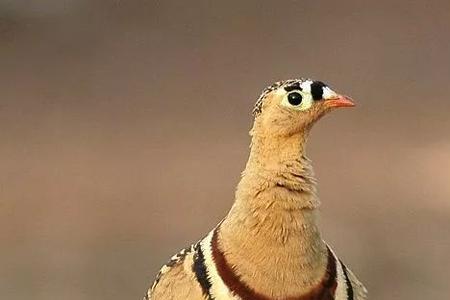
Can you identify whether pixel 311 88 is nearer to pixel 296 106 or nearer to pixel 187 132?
pixel 296 106

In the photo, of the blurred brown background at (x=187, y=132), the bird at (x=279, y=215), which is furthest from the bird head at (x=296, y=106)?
the blurred brown background at (x=187, y=132)

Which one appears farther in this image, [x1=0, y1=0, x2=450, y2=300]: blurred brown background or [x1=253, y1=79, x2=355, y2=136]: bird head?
[x1=0, y1=0, x2=450, y2=300]: blurred brown background

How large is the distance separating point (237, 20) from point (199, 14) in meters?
0.10

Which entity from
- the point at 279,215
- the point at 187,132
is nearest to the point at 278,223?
the point at 279,215

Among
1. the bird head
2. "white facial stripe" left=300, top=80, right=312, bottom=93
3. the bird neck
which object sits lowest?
the bird neck

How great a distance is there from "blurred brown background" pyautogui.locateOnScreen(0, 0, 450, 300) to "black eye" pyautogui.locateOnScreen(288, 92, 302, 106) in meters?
0.93

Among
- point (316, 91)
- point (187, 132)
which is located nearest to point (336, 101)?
point (316, 91)

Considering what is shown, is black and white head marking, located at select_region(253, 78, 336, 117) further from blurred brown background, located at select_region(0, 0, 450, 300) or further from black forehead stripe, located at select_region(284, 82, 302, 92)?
blurred brown background, located at select_region(0, 0, 450, 300)

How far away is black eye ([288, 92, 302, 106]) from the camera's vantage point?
68cm

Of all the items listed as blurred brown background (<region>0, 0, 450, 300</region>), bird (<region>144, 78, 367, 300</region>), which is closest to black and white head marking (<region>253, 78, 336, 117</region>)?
bird (<region>144, 78, 367, 300</region>)

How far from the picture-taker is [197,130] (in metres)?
1.95

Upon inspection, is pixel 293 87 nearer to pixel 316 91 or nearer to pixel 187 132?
pixel 316 91

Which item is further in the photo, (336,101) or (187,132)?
(187,132)

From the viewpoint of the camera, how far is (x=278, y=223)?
686 millimetres
